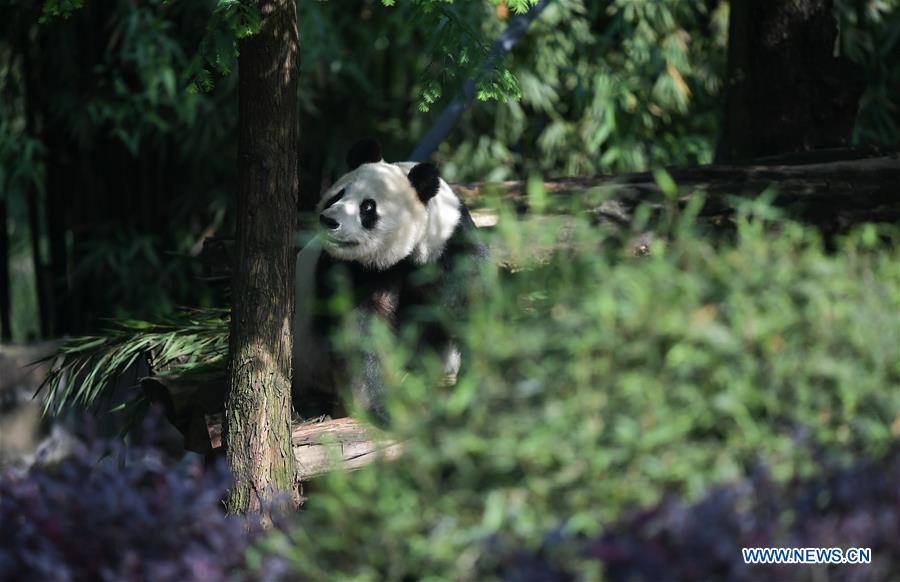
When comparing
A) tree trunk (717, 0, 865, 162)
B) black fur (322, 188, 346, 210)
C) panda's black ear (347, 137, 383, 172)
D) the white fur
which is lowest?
the white fur

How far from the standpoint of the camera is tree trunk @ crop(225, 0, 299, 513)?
3.20 m

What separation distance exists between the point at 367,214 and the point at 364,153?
0.35 m

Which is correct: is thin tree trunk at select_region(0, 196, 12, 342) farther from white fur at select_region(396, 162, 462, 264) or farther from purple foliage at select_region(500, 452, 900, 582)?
purple foliage at select_region(500, 452, 900, 582)

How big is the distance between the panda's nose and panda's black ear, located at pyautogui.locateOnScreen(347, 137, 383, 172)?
0.39 metres

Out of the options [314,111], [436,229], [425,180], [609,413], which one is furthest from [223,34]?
[314,111]

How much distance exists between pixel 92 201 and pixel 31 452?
188 cm

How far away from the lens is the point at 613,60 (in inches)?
301

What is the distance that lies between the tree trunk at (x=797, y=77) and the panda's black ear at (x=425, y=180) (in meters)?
1.96

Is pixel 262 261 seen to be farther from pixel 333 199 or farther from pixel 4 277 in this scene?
pixel 4 277

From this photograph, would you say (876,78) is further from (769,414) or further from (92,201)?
(769,414)

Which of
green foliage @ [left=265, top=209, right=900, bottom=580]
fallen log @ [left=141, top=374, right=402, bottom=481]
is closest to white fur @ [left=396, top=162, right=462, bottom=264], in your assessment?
fallen log @ [left=141, top=374, right=402, bottom=481]

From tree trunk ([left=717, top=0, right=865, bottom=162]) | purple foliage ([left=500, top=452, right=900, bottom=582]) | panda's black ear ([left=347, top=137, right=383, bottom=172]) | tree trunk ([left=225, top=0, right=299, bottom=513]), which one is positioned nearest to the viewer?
purple foliage ([left=500, top=452, right=900, bottom=582])

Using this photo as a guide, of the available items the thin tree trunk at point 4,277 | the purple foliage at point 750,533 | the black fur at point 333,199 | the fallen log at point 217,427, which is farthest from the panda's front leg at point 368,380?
the thin tree trunk at point 4,277

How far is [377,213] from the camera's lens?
385cm
